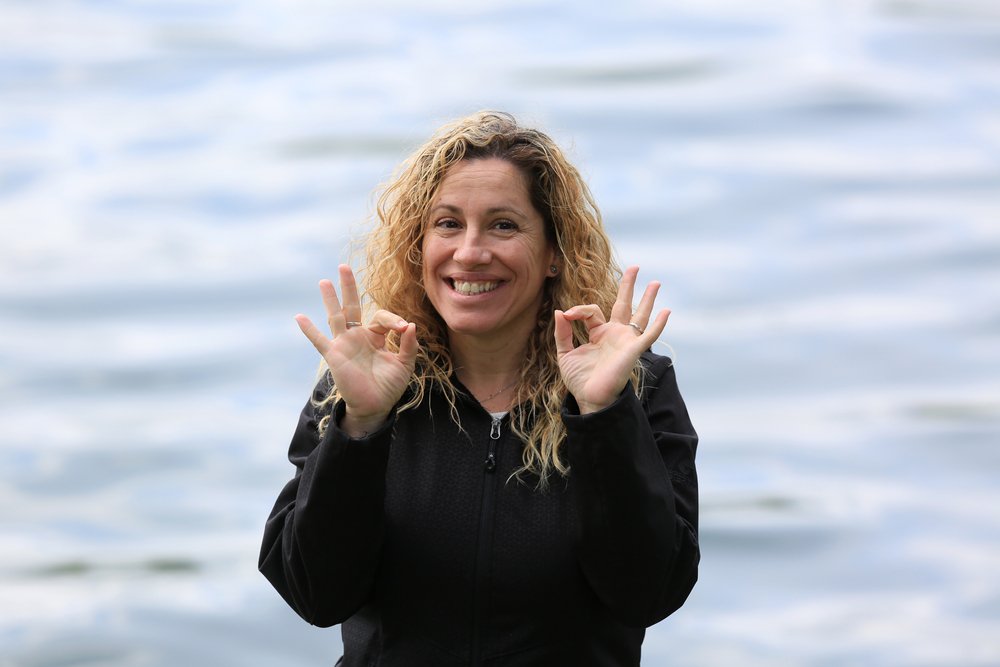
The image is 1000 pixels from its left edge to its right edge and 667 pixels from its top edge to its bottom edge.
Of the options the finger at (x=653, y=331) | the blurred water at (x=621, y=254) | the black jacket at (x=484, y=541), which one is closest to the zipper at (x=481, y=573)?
the black jacket at (x=484, y=541)

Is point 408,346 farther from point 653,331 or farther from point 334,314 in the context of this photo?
point 653,331

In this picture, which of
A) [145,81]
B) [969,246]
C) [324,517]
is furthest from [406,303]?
[145,81]

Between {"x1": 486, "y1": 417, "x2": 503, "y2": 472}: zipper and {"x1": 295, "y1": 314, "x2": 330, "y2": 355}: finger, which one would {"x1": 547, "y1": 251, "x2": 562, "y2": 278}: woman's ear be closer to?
{"x1": 486, "y1": 417, "x2": 503, "y2": 472}: zipper

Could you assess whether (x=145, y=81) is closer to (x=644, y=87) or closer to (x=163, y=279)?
(x=163, y=279)

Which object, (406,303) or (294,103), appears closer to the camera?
Answer: (406,303)

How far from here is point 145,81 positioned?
13.0m

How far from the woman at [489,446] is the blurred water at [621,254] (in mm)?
2043

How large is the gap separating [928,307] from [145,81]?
6.70 m

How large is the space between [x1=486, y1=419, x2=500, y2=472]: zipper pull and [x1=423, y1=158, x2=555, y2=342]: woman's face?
0.58 ft

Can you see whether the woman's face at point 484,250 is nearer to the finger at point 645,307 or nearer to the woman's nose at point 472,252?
the woman's nose at point 472,252

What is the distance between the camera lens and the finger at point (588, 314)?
282cm

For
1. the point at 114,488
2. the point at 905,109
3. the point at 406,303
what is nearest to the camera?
the point at 406,303

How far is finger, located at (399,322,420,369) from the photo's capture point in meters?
2.79


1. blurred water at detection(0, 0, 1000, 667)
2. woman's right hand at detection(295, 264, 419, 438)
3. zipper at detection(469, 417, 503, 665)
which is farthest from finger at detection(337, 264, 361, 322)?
blurred water at detection(0, 0, 1000, 667)
